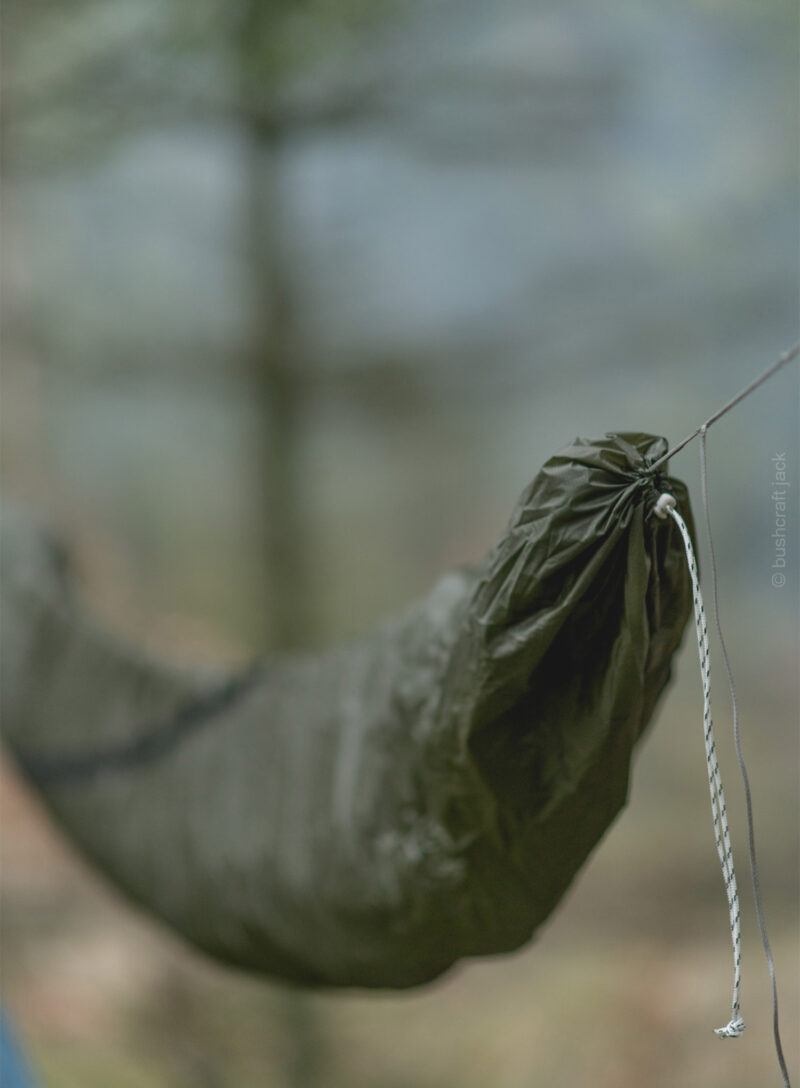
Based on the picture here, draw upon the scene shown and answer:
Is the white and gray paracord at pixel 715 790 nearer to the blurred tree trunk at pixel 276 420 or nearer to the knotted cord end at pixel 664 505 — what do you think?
the knotted cord end at pixel 664 505

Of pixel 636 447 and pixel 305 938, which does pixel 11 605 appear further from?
pixel 636 447

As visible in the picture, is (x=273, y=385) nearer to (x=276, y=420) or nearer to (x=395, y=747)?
(x=276, y=420)

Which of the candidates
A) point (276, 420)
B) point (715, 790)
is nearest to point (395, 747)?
point (715, 790)

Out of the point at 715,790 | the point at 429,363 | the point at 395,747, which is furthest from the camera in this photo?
the point at 429,363

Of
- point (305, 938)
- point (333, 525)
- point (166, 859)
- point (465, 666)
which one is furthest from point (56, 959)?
point (465, 666)

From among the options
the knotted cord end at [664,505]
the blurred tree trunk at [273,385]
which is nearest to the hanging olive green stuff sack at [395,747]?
the knotted cord end at [664,505]

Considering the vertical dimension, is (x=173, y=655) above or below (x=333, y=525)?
below
